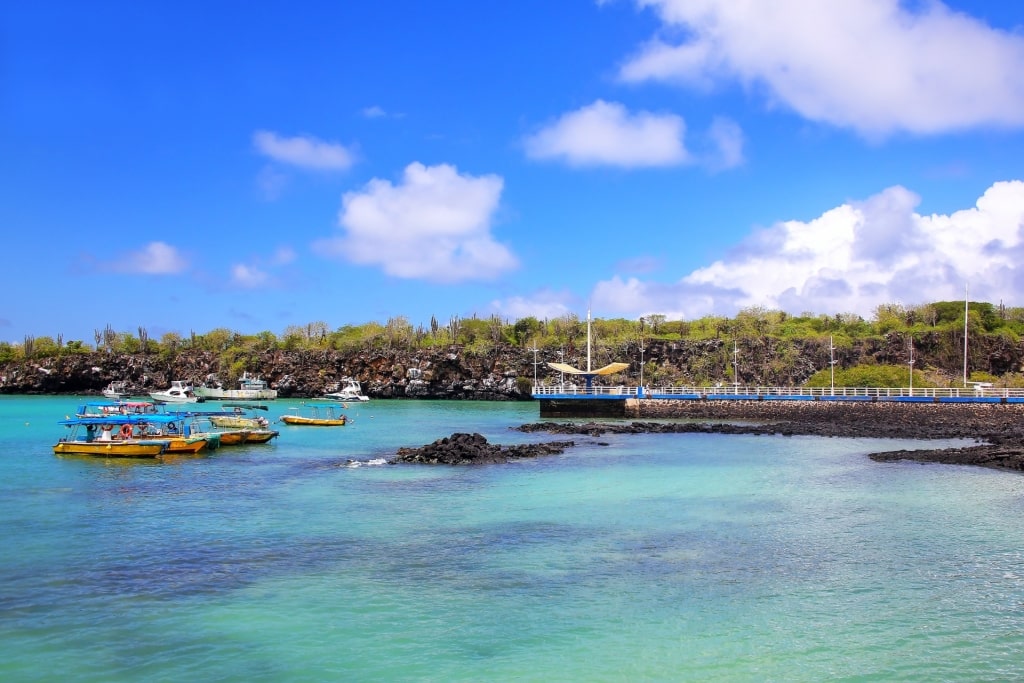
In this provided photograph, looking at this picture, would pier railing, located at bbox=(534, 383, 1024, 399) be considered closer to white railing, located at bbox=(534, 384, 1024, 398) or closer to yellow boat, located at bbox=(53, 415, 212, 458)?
white railing, located at bbox=(534, 384, 1024, 398)

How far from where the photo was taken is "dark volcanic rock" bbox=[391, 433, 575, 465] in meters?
36.3

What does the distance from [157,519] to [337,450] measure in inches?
773

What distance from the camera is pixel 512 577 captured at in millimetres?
16641

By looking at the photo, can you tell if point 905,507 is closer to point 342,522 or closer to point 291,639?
point 342,522

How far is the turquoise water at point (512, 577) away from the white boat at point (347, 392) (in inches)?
2735

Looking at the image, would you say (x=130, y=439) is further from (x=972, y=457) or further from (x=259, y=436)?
(x=972, y=457)

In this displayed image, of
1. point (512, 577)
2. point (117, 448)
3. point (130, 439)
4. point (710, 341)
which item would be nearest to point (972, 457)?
point (512, 577)

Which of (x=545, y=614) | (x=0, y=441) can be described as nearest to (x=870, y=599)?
(x=545, y=614)

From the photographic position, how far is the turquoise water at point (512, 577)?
12.2 metres

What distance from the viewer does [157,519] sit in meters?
23.0

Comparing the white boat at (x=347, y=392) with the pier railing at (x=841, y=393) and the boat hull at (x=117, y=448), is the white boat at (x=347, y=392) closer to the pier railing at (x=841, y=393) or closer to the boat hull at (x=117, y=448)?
the pier railing at (x=841, y=393)

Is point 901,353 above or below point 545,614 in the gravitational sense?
above

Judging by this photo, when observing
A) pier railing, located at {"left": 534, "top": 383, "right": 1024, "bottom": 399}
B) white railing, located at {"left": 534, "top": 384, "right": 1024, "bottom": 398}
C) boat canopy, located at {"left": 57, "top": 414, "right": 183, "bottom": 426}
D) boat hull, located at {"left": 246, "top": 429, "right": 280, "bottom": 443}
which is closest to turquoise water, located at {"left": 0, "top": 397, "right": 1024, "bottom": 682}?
boat canopy, located at {"left": 57, "top": 414, "right": 183, "bottom": 426}

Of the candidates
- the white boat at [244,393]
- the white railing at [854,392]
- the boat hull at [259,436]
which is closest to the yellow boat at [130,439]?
the boat hull at [259,436]
